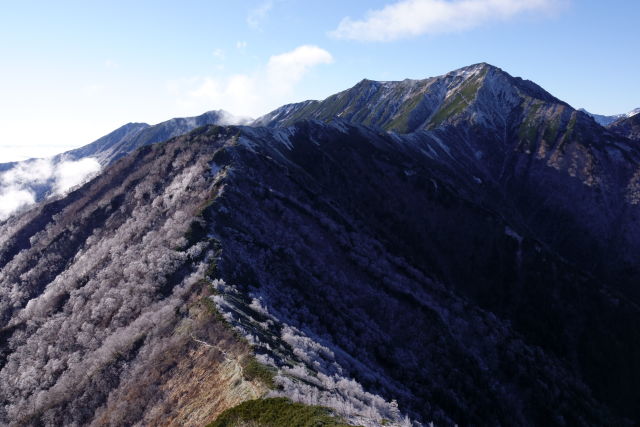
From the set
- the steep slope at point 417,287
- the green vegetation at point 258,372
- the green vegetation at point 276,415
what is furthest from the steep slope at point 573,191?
the green vegetation at point 276,415

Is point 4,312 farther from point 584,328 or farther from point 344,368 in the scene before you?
point 584,328

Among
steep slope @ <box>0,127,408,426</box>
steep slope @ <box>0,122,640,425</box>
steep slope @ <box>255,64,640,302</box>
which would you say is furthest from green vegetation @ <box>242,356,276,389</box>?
steep slope @ <box>255,64,640,302</box>

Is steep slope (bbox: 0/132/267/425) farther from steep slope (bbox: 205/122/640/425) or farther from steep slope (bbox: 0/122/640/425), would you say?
steep slope (bbox: 205/122/640/425)

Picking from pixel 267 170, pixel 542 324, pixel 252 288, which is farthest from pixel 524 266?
pixel 252 288

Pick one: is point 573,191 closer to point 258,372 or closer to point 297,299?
point 297,299

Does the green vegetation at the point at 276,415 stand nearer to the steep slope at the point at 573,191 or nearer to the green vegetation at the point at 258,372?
the green vegetation at the point at 258,372

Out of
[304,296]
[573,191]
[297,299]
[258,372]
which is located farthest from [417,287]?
[573,191]

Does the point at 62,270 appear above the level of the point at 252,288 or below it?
below
